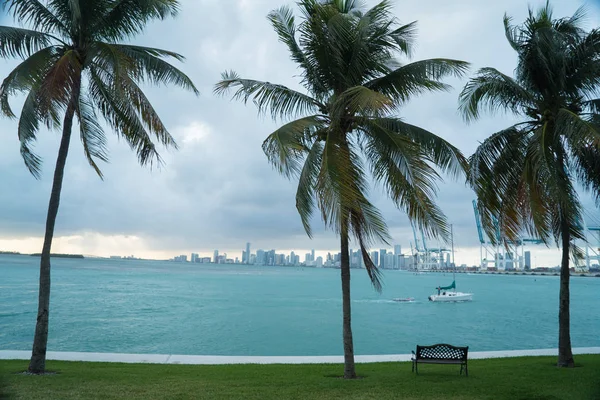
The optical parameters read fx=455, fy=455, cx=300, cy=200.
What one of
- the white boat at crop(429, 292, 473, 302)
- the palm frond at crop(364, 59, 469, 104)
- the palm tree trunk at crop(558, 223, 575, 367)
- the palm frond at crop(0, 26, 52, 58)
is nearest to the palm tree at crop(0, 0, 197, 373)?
the palm frond at crop(0, 26, 52, 58)

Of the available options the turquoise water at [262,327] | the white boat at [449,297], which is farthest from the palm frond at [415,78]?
the white boat at [449,297]

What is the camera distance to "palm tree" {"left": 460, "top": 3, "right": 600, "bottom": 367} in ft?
36.4

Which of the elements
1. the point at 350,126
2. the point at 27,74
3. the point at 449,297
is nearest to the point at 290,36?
the point at 350,126

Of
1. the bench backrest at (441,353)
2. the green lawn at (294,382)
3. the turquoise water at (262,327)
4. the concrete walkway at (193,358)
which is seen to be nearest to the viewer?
the green lawn at (294,382)

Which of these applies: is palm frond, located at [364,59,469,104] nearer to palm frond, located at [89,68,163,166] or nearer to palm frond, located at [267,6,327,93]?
palm frond, located at [267,6,327,93]

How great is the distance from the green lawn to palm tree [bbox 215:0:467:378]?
151 cm

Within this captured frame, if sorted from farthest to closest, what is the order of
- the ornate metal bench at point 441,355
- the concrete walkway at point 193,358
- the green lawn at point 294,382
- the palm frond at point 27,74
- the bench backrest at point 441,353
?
1. the concrete walkway at point 193,358
2. the bench backrest at point 441,353
3. the ornate metal bench at point 441,355
4. the palm frond at point 27,74
5. the green lawn at point 294,382

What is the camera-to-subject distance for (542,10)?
40.1 ft

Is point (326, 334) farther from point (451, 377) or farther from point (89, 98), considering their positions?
point (89, 98)

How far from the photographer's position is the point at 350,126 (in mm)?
10625

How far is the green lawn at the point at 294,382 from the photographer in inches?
335

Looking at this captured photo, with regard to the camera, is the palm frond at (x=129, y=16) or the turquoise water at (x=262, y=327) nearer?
the palm frond at (x=129, y=16)

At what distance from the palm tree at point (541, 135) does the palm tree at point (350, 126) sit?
219 centimetres

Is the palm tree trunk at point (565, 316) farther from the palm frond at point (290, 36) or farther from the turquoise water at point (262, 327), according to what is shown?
the turquoise water at point (262, 327)
